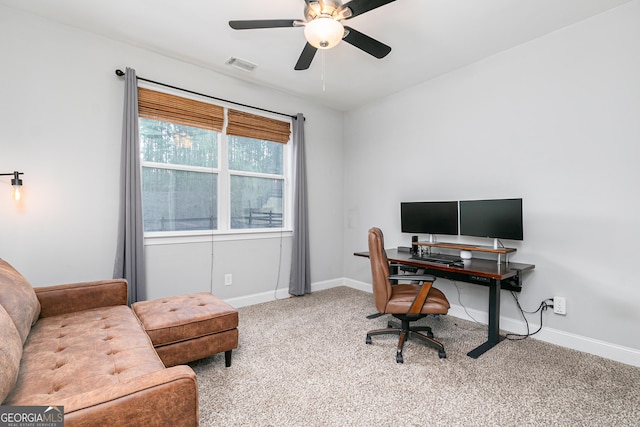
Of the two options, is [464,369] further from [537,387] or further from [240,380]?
[240,380]

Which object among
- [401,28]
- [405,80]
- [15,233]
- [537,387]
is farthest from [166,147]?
[537,387]

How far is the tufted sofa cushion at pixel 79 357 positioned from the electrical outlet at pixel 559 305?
305 cm

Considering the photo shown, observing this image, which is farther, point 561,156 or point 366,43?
point 561,156

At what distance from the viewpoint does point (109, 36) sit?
281 centimetres

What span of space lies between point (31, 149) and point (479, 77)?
418 centimetres

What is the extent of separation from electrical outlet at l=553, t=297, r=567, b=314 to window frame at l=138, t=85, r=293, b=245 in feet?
9.60

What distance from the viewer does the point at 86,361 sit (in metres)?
1.43

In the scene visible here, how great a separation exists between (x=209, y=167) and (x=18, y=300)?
2.13 meters

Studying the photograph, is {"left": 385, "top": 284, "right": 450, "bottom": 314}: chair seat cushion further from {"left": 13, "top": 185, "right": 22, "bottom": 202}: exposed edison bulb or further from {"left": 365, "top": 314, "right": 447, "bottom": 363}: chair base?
{"left": 13, "top": 185, "right": 22, "bottom": 202}: exposed edison bulb

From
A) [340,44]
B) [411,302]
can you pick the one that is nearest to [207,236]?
[411,302]

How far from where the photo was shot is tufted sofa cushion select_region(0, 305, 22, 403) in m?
1.01

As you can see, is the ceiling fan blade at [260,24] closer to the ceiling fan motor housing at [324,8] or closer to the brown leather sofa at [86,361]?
the ceiling fan motor housing at [324,8]

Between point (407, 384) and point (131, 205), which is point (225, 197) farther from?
point (407, 384)

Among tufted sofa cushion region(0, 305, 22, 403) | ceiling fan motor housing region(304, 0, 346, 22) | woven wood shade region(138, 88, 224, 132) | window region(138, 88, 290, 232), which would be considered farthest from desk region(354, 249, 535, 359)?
tufted sofa cushion region(0, 305, 22, 403)
